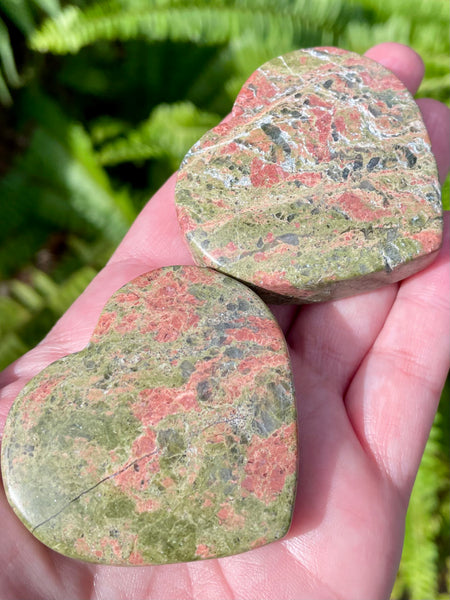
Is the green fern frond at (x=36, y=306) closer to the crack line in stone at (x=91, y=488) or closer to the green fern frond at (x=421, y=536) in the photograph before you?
the crack line in stone at (x=91, y=488)

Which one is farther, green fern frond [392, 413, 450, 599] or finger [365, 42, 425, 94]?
green fern frond [392, 413, 450, 599]

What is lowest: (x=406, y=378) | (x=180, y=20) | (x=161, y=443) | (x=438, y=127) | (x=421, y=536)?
(x=421, y=536)

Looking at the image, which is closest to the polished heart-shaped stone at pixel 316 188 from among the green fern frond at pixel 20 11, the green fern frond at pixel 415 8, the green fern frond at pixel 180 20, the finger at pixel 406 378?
the finger at pixel 406 378

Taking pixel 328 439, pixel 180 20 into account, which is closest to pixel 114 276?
pixel 328 439

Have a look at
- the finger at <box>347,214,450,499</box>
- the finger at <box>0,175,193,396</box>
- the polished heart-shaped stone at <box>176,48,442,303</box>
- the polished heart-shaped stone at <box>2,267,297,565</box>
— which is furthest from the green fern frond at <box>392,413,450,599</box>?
the finger at <box>0,175,193,396</box>

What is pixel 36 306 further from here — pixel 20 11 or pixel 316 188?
pixel 316 188

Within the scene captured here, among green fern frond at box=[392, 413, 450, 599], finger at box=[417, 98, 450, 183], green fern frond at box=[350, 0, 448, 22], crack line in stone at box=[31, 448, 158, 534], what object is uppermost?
crack line in stone at box=[31, 448, 158, 534]

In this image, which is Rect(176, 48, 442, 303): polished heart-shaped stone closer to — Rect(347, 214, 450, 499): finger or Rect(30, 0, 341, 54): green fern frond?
Rect(347, 214, 450, 499): finger
